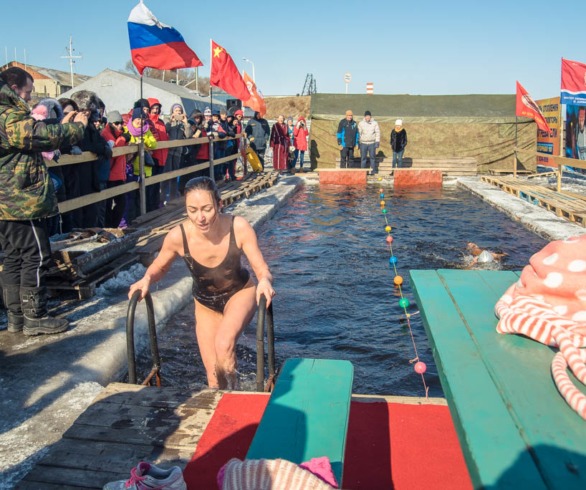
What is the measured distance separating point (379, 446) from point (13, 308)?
3.36 m

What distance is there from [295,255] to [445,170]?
42.0 feet

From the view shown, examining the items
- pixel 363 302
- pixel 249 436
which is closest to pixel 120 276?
pixel 363 302

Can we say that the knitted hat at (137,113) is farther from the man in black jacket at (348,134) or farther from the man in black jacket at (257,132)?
the man in black jacket at (348,134)

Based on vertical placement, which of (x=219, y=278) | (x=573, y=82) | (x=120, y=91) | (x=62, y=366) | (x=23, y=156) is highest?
(x=120, y=91)

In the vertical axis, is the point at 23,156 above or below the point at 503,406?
above

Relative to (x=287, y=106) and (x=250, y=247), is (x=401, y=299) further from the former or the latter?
(x=287, y=106)

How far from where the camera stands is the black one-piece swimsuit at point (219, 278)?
4012 mm

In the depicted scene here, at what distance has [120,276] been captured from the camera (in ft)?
20.4

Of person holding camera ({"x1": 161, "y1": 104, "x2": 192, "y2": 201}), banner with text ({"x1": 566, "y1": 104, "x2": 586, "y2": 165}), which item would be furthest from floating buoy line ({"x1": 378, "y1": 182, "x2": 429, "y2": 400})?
banner with text ({"x1": 566, "y1": 104, "x2": 586, "y2": 165})

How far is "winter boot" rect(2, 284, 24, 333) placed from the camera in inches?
182

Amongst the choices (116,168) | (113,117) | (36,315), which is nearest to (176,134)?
(113,117)

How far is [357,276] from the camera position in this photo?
25.3 ft

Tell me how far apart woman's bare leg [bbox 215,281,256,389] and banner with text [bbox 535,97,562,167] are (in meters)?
18.0

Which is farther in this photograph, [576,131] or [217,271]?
[576,131]
